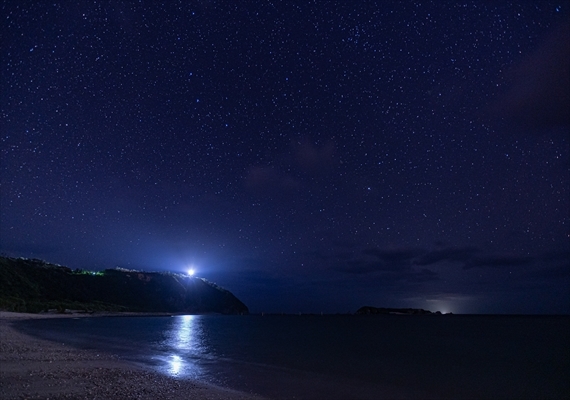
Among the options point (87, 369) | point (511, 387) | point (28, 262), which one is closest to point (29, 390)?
point (87, 369)

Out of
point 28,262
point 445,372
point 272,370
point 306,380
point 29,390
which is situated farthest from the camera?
point 28,262

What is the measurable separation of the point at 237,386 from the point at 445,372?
72.1 ft

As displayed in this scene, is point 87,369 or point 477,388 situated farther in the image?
point 477,388

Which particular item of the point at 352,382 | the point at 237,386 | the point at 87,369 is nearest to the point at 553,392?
the point at 352,382

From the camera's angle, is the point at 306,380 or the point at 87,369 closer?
the point at 87,369

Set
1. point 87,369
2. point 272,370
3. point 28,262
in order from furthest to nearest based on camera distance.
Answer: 1. point 28,262
2. point 272,370
3. point 87,369

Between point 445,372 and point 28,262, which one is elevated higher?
point 28,262

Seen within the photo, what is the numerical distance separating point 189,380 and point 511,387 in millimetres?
24023

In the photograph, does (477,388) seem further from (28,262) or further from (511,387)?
(28,262)

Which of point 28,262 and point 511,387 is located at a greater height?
point 28,262

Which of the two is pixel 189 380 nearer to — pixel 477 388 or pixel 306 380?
pixel 306 380

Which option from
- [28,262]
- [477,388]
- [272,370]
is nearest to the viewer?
[477,388]

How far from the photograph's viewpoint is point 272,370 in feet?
94.2

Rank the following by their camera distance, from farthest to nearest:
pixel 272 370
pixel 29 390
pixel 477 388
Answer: pixel 272 370 < pixel 477 388 < pixel 29 390
